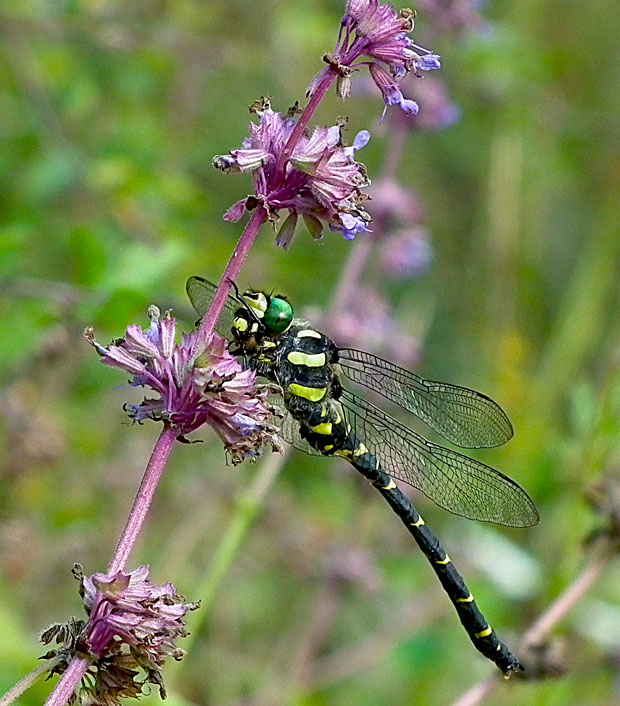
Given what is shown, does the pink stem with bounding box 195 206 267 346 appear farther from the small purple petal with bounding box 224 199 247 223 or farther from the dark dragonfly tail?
the dark dragonfly tail

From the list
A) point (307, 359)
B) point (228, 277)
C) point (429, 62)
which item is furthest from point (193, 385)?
point (307, 359)

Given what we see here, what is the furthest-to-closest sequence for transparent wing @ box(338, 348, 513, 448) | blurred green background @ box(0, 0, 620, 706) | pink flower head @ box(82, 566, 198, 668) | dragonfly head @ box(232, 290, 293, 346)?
blurred green background @ box(0, 0, 620, 706)
transparent wing @ box(338, 348, 513, 448)
dragonfly head @ box(232, 290, 293, 346)
pink flower head @ box(82, 566, 198, 668)

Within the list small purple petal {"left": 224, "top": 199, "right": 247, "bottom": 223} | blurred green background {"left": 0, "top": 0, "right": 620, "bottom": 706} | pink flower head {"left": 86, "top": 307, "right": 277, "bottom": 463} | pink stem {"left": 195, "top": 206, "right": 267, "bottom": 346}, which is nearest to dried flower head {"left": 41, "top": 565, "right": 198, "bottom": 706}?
pink flower head {"left": 86, "top": 307, "right": 277, "bottom": 463}

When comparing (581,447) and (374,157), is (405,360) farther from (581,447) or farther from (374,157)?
(374,157)

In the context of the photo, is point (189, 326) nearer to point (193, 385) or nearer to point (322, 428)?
point (322, 428)

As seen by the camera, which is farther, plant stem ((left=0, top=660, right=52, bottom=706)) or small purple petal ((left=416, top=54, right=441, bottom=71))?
small purple petal ((left=416, top=54, right=441, bottom=71))

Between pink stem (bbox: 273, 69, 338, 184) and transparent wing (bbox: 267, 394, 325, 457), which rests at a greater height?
transparent wing (bbox: 267, 394, 325, 457)

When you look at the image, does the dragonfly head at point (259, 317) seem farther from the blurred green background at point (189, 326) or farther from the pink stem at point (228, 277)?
the pink stem at point (228, 277)

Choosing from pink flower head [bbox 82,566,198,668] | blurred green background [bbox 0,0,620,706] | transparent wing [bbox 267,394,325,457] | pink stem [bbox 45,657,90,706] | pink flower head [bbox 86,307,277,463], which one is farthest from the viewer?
blurred green background [bbox 0,0,620,706]
